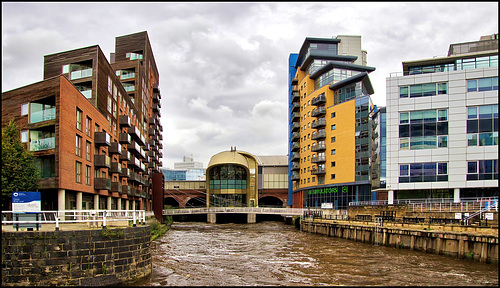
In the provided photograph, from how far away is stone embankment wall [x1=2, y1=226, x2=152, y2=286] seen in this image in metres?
17.3

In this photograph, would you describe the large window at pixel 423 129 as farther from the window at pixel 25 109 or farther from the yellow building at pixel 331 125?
the window at pixel 25 109

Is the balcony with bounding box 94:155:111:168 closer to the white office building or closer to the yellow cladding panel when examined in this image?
the white office building

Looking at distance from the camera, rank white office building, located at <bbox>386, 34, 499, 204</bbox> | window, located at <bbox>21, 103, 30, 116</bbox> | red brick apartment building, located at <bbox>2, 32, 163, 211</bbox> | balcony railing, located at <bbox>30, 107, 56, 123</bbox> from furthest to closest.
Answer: white office building, located at <bbox>386, 34, 499, 204</bbox> → window, located at <bbox>21, 103, 30, 116</bbox> → balcony railing, located at <bbox>30, 107, 56, 123</bbox> → red brick apartment building, located at <bbox>2, 32, 163, 211</bbox>

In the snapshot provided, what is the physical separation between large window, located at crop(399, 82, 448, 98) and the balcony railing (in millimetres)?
39510

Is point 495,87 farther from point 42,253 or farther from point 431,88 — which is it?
point 42,253

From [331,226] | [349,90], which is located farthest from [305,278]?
[349,90]

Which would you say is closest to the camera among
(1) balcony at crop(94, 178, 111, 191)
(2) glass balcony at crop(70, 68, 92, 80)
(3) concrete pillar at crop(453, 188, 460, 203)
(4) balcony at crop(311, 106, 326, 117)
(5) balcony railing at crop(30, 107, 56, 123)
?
(5) balcony railing at crop(30, 107, 56, 123)

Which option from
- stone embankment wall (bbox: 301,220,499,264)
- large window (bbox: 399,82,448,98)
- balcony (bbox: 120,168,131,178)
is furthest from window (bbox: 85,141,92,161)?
large window (bbox: 399,82,448,98)

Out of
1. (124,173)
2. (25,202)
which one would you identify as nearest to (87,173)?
(124,173)

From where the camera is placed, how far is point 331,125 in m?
77.9

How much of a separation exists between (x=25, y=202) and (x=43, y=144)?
15331 mm

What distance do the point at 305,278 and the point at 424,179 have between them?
32.1 meters

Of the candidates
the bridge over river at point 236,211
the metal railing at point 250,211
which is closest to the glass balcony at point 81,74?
the bridge over river at point 236,211

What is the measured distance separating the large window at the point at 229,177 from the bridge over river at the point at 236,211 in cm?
1729
